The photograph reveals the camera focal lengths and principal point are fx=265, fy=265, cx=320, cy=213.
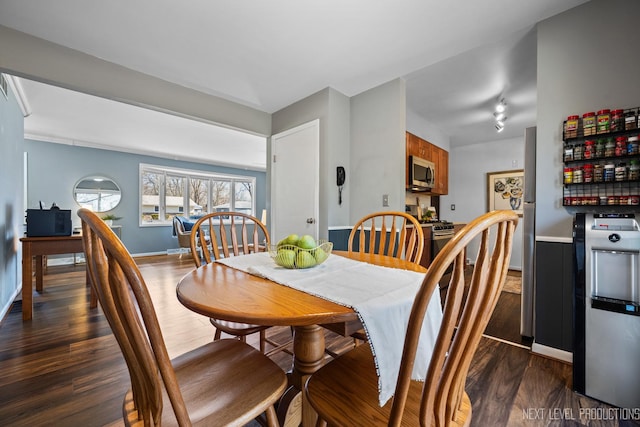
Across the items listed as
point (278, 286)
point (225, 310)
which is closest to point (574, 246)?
point (278, 286)

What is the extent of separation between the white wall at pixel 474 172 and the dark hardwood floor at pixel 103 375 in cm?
304

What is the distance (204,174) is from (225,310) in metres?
7.10

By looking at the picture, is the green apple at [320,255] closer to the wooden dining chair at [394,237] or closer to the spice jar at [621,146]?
the wooden dining chair at [394,237]

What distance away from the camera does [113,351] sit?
1929 millimetres

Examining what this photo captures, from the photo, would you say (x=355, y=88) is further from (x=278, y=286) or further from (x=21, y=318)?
(x=21, y=318)

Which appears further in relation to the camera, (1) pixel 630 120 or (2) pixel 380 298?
(1) pixel 630 120

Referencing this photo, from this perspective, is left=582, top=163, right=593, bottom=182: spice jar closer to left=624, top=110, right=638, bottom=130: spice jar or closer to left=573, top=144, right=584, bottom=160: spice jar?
left=573, top=144, right=584, bottom=160: spice jar

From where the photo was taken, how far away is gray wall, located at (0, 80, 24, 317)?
8.29 ft

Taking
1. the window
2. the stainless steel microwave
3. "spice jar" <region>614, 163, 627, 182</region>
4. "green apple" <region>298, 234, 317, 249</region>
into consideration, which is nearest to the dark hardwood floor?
"green apple" <region>298, 234, 317, 249</region>

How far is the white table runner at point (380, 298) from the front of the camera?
690 millimetres

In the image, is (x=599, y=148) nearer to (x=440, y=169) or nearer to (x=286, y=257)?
(x=286, y=257)

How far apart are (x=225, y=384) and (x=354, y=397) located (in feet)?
1.32

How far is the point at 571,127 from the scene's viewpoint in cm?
174

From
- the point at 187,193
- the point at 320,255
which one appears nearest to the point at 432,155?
the point at 320,255
